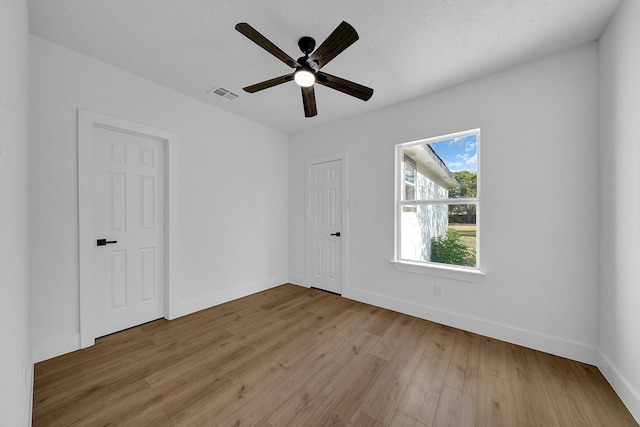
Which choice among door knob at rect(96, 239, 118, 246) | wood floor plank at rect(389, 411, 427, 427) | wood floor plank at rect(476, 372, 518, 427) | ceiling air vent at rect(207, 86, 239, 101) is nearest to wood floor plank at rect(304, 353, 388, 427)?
wood floor plank at rect(389, 411, 427, 427)

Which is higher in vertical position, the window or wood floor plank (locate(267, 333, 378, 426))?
the window

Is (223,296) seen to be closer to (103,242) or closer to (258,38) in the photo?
(103,242)

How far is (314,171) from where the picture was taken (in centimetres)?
408

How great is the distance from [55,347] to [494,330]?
160 inches

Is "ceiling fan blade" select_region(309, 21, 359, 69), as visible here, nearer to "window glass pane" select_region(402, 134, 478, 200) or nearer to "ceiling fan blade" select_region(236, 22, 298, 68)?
"ceiling fan blade" select_region(236, 22, 298, 68)

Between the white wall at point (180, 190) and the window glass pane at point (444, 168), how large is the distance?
2.21 meters

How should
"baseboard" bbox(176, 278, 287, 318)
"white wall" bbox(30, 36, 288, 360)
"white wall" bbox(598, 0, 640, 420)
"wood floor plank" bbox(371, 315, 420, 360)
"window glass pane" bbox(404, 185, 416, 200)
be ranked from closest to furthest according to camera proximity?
"white wall" bbox(598, 0, 640, 420)
"white wall" bbox(30, 36, 288, 360)
"wood floor plank" bbox(371, 315, 420, 360)
"baseboard" bbox(176, 278, 287, 318)
"window glass pane" bbox(404, 185, 416, 200)

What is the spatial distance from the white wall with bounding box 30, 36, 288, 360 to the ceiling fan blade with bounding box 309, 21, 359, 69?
200 centimetres

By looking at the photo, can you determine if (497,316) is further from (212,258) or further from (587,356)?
(212,258)

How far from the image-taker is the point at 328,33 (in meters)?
1.97

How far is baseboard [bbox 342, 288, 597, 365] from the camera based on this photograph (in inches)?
83.4

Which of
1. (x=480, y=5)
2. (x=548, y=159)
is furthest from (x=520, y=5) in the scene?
(x=548, y=159)

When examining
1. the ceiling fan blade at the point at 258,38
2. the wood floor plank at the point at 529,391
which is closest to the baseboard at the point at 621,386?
the wood floor plank at the point at 529,391

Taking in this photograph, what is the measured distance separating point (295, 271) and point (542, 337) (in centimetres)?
321
